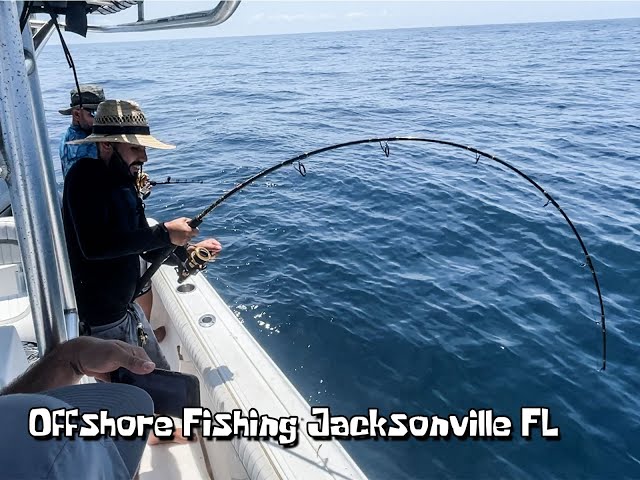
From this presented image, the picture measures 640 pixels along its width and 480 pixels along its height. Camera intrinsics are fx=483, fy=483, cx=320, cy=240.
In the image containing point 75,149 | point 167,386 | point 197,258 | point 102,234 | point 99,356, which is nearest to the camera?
point 99,356

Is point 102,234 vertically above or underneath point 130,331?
above

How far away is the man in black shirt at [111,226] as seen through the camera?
1.95 metres

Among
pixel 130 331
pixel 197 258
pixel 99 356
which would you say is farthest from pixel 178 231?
pixel 99 356

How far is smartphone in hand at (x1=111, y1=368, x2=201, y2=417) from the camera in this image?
2.34 m

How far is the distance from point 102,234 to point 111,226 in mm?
57

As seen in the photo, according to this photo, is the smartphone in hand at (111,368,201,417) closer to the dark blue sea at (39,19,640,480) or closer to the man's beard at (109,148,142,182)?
the man's beard at (109,148,142,182)

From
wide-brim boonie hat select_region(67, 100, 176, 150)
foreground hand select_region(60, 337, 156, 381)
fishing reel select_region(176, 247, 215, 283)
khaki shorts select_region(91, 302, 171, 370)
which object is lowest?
khaki shorts select_region(91, 302, 171, 370)

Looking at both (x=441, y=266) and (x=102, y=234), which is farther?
(x=441, y=266)

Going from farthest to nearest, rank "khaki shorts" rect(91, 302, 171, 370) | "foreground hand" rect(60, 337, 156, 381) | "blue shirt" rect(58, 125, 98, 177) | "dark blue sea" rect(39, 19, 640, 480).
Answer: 1. "dark blue sea" rect(39, 19, 640, 480)
2. "blue shirt" rect(58, 125, 98, 177)
3. "khaki shorts" rect(91, 302, 171, 370)
4. "foreground hand" rect(60, 337, 156, 381)

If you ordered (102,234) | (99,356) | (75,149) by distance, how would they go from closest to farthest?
(99,356), (102,234), (75,149)

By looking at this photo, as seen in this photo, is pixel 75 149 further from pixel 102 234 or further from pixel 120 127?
pixel 102 234

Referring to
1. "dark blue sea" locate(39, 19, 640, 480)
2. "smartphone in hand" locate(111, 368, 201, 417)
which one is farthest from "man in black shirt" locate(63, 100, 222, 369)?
"dark blue sea" locate(39, 19, 640, 480)

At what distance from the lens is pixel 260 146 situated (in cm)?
1066

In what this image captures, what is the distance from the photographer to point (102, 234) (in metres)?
1.96
